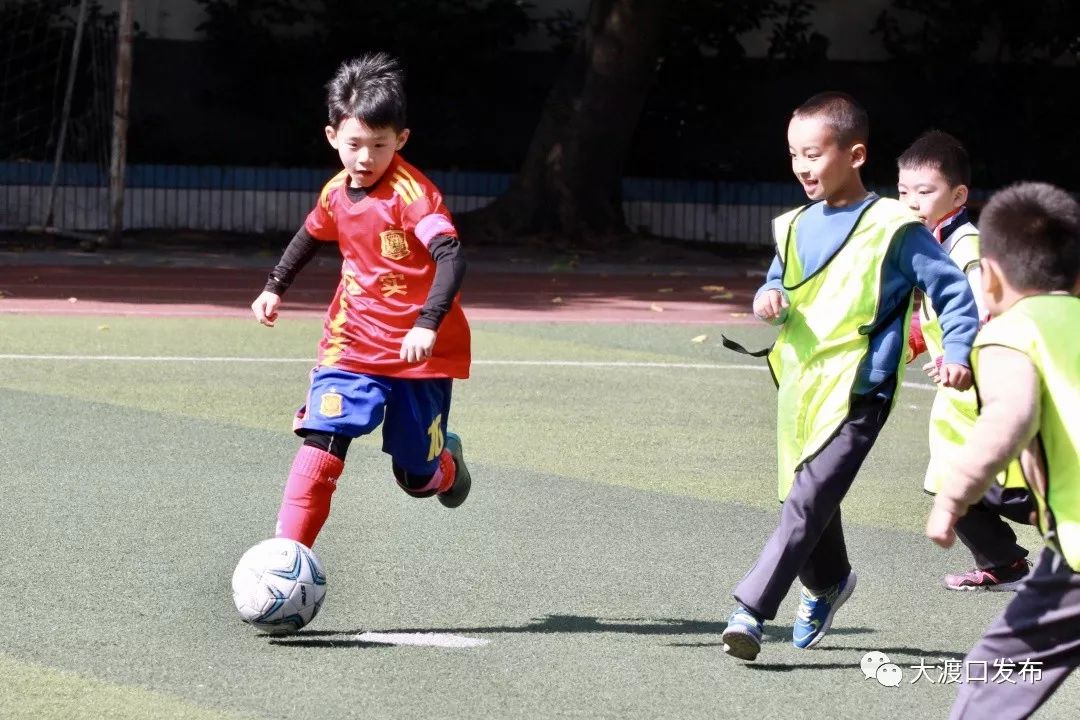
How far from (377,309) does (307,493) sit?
0.62 metres

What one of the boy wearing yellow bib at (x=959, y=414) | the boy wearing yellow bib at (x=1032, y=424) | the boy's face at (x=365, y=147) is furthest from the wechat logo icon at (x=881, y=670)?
the boy's face at (x=365, y=147)

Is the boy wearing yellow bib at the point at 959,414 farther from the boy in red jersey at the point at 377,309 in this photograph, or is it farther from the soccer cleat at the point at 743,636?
the boy in red jersey at the point at 377,309

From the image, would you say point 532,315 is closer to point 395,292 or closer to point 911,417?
point 911,417

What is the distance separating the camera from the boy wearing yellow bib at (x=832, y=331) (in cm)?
495

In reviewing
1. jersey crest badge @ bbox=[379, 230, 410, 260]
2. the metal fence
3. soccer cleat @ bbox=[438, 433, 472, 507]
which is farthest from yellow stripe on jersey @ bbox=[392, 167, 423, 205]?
the metal fence

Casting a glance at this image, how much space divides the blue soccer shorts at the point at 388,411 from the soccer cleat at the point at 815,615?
4.23ft

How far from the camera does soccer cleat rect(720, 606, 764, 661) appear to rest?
4.88m

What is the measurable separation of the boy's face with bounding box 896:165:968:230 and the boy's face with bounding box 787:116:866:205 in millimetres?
887

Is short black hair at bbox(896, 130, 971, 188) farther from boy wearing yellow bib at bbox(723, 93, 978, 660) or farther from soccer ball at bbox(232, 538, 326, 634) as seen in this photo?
soccer ball at bbox(232, 538, 326, 634)

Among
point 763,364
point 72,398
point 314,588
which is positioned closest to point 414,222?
point 314,588

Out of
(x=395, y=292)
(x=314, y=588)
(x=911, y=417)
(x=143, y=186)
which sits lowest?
(x=143, y=186)

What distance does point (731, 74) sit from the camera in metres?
23.7

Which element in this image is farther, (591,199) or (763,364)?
(591,199)

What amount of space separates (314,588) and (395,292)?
0.98 meters
